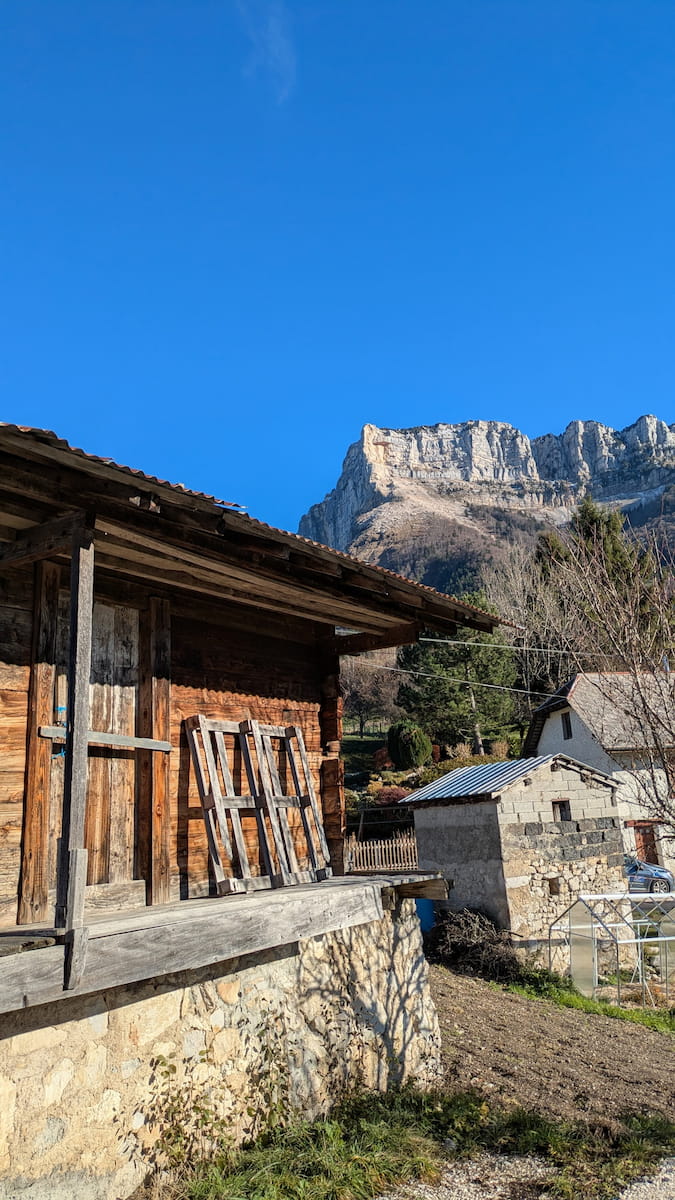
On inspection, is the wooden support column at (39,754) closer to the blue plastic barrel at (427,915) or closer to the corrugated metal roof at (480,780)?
the corrugated metal roof at (480,780)

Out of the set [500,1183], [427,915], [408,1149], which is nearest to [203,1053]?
[408,1149]

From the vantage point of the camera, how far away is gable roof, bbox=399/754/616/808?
13930mm

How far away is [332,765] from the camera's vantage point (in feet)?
25.5

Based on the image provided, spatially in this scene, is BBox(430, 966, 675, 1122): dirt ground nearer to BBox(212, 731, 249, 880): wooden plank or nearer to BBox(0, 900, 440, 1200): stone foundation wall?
BBox(0, 900, 440, 1200): stone foundation wall

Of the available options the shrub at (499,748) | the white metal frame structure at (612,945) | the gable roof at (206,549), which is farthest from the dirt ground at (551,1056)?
the shrub at (499,748)

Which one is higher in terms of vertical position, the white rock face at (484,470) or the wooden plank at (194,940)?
the white rock face at (484,470)

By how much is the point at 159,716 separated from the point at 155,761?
0.34 meters

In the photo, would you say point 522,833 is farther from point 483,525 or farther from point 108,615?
point 483,525

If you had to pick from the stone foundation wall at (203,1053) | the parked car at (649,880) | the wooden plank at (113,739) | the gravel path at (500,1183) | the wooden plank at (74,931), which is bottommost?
the gravel path at (500,1183)

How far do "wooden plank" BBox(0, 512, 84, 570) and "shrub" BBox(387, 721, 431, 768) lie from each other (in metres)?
27.2

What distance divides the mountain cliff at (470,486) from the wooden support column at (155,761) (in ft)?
234

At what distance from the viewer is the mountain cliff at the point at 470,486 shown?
90.5 meters

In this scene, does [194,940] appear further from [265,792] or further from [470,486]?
[470,486]

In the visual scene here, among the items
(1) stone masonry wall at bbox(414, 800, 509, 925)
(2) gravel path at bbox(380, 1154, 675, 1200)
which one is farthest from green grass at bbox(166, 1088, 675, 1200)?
(1) stone masonry wall at bbox(414, 800, 509, 925)
